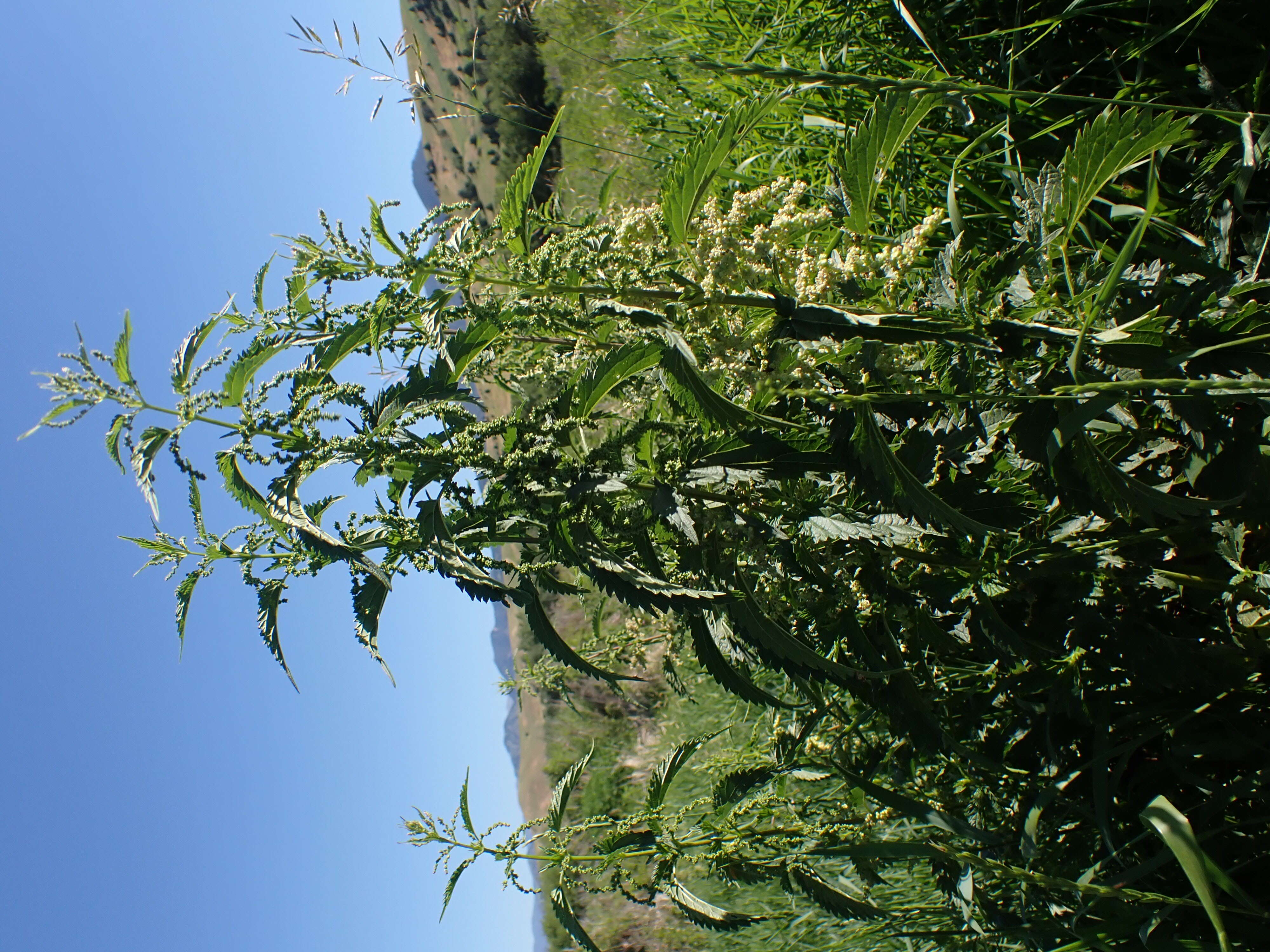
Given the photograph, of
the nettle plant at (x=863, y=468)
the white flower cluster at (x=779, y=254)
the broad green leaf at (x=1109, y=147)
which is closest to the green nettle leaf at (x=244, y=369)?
the nettle plant at (x=863, y=468)

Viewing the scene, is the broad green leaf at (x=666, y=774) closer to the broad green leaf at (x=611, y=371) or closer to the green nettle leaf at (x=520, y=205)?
the broad green leaf at (x=611, y=371)

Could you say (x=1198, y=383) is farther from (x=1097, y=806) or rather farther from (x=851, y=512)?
(x=1097, y=806)

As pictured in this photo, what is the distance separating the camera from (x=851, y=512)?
1530 millimetres

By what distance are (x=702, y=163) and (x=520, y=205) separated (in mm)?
331

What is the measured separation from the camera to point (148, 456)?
1381 mm

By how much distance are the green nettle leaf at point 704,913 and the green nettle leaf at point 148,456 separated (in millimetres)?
1534

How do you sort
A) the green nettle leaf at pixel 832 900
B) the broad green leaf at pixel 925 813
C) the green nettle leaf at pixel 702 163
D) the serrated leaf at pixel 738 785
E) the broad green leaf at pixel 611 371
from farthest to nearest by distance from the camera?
1. the serrated leaf at pixel 738 785
2. the green nettle leaf at pixel 832 900
3. the broad green leaf at pixel 925 813
4. the green nettle leaf at pixel 702 163
5. the broad green leaf at pixel 611 371

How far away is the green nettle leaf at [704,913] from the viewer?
1991 mm

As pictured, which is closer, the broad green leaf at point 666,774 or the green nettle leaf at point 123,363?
the green nettle leaf at point 123,363

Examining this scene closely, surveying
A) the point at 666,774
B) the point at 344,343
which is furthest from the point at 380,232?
the point at 666,774

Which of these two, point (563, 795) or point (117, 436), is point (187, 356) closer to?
point (117, 436)

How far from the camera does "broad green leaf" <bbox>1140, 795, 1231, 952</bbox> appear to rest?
4.38 feet

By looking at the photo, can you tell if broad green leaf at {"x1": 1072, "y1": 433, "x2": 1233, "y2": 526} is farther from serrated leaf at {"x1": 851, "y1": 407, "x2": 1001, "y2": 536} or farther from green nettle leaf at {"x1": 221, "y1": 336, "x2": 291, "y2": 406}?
green nettle leaf at {"x1": 221, "y1": 336, "x2": 291, "y2": 406}

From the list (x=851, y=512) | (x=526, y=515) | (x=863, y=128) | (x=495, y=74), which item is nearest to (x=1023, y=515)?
(x=851, y=512)
